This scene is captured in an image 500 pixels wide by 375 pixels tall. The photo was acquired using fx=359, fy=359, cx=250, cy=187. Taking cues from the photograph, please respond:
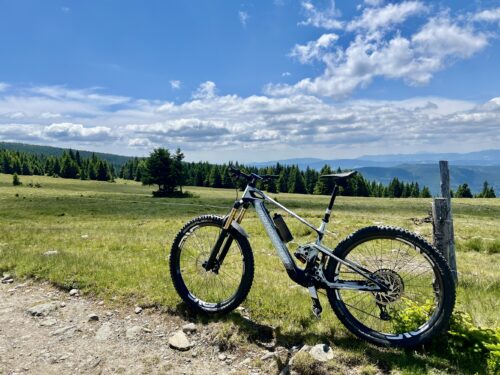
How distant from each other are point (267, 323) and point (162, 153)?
7884 cm

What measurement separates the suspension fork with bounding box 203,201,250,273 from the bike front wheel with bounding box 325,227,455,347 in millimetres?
1716

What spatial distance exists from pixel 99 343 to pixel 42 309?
74.8 inches

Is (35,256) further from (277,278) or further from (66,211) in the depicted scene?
(66,211)

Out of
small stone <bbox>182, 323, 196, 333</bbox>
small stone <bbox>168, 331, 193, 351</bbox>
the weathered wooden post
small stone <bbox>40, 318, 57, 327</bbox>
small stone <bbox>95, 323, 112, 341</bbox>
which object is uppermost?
the weathered wooden post

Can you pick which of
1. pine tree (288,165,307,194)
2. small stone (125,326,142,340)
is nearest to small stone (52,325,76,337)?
small stone (125,326,142,340)

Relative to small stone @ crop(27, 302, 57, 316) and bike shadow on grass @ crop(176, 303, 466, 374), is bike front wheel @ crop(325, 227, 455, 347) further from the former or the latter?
small stone @ crop(27, 302, 57, 316)

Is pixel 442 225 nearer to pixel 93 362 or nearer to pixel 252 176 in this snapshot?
pixel 252 176

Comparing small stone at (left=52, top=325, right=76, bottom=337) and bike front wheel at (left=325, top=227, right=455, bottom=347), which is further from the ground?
bike front wheel at (left=325, top=227, right=455, bottom=347)

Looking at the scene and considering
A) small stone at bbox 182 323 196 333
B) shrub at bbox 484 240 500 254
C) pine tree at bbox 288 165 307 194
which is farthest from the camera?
pine tree at bbox 288 165 307 194

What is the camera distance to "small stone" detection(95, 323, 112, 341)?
18.9 ft

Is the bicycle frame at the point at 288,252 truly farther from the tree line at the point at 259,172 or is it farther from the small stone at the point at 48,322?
the tree line at the point at 259,172

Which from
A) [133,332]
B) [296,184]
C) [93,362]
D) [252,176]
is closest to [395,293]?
[252,176]

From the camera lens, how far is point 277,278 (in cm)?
827

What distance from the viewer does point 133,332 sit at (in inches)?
229
